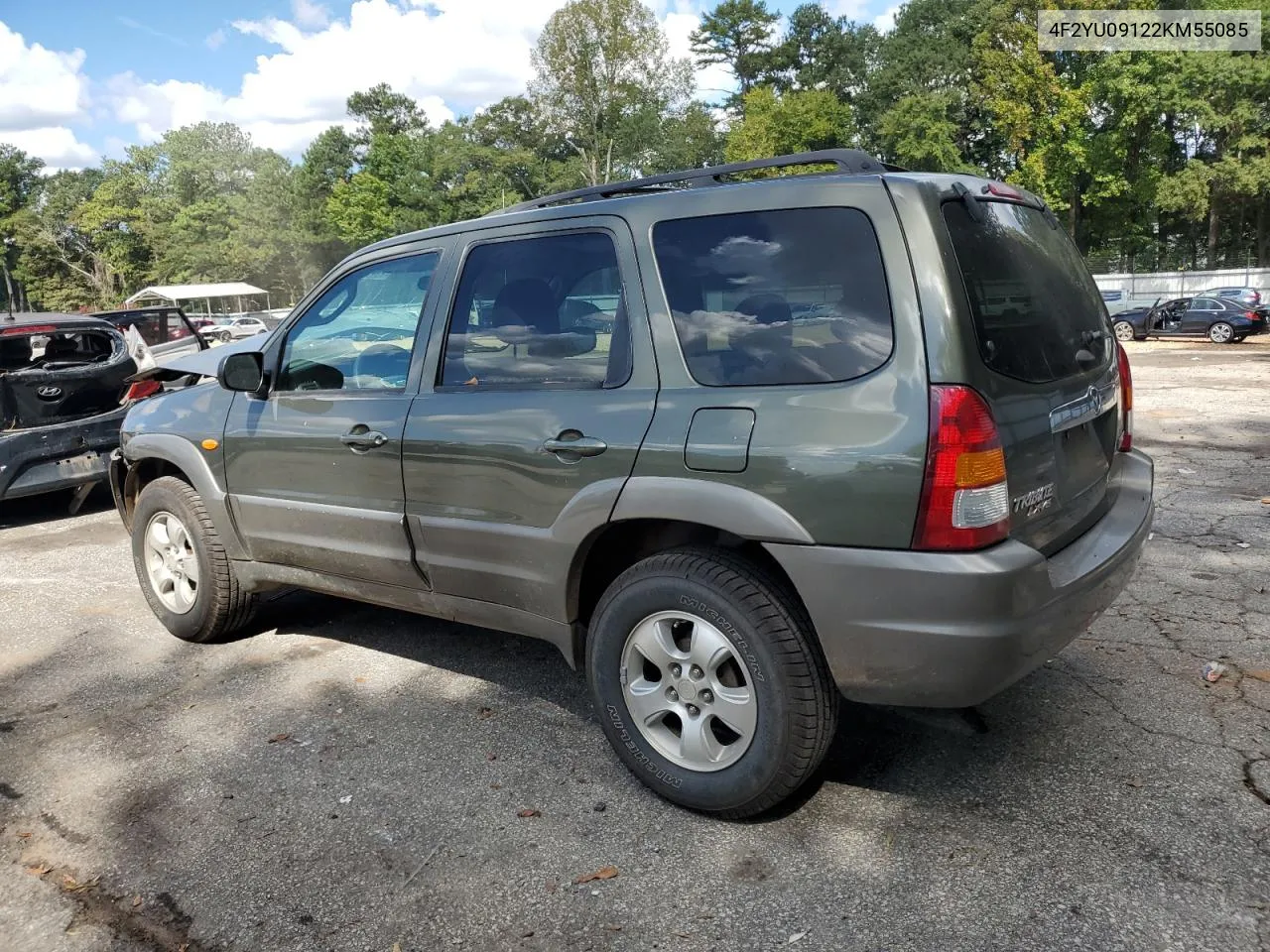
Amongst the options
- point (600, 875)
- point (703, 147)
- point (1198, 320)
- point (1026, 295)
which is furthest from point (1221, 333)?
point (703, 147)

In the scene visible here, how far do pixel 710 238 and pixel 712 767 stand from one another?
158 centimetres

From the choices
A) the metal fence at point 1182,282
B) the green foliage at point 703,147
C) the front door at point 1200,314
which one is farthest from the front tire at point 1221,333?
the metal fence at point 1182,282

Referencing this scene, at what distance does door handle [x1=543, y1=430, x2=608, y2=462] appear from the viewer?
2908mm

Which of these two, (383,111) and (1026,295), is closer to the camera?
(1026,295)

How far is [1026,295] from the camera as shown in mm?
2779

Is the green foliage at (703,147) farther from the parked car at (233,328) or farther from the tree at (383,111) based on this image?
the parked car at (233,328)

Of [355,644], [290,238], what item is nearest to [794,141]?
[290,238]

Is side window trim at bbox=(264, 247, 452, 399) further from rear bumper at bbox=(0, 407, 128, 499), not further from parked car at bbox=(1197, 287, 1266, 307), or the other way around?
parked car at bbox=(1197, 287, 1266, 307)

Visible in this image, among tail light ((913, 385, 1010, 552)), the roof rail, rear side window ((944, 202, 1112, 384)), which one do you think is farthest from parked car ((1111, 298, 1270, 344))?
tail light ((913, 385, 1010, 552))

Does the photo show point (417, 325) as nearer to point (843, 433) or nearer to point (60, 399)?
point (843, 433)

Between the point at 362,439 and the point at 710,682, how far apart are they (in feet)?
5.46

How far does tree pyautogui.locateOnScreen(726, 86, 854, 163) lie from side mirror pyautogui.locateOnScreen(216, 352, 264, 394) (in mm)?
53209

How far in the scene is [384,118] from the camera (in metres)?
86.6

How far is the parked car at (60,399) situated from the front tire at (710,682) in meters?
5.65
